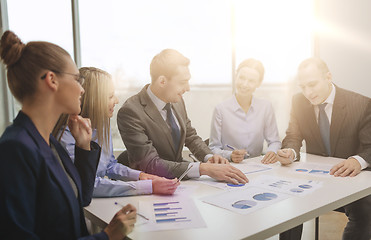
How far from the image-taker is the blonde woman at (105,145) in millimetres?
1398

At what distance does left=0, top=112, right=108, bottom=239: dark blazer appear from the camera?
2.69ft

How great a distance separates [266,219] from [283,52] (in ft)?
13.1

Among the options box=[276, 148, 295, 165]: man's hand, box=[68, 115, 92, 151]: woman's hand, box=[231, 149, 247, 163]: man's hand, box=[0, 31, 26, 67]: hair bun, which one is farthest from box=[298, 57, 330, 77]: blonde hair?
box=[0, 31, 26, 67]: hair bun

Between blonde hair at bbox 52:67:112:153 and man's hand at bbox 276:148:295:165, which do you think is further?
man's hand at bbox 276:148:295:165

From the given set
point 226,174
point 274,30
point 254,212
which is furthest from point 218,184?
point 274,30

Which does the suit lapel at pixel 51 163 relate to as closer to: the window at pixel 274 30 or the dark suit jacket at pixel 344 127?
the dark suit jacket at pixel 344 127

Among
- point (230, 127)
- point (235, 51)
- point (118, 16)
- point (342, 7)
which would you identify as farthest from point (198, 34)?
point (230, 127)

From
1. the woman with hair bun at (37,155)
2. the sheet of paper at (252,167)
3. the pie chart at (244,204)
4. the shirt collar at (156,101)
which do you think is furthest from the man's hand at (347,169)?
the woman with hair bun at (37,155)

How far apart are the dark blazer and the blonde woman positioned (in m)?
0.35

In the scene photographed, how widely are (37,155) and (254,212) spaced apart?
2.43 feet

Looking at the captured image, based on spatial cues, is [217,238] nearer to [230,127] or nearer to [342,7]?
[230,127]

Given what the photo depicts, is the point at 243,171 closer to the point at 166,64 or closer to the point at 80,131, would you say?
the point at 166,64

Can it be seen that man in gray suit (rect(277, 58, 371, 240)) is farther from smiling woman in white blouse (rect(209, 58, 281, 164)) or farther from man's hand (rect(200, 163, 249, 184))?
man's hand (rect(200, 163, 249, 184))

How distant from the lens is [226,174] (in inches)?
62.9
